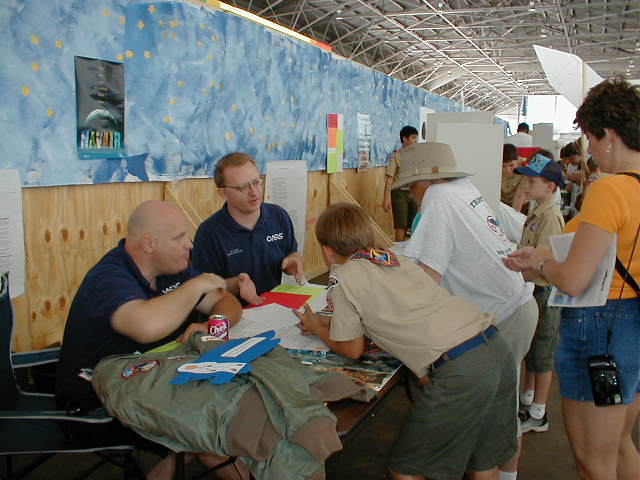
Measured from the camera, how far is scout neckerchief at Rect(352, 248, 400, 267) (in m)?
1.77

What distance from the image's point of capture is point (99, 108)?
3301 mm

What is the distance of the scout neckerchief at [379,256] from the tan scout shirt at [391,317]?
0.02 metres

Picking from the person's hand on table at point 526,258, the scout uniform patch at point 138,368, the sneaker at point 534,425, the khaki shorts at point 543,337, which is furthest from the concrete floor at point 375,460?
the scout uniform patch at point 138,368

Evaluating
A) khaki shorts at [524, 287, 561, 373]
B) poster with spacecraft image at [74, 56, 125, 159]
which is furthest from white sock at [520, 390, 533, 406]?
poster with spacecraft image at [74, 56, 125, 159]

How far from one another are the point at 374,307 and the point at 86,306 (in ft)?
3.35

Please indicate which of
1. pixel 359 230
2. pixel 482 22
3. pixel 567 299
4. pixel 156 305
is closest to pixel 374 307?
pixel 359 230

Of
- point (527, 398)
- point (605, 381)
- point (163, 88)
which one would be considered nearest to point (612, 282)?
point (605, 381)

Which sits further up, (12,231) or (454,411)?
(12,231)

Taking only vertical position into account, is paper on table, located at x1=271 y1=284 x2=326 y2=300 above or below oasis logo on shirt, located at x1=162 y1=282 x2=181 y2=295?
below

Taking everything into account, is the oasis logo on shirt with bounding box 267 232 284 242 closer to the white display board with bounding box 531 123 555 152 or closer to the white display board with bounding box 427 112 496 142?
the white display board with bounding box 427 112 496 142

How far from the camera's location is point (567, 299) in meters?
1.74

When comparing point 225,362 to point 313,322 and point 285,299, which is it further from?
point 285,299

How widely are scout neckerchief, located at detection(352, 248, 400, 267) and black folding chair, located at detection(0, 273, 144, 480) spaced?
37.1 inches

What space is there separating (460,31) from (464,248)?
1456 cm
